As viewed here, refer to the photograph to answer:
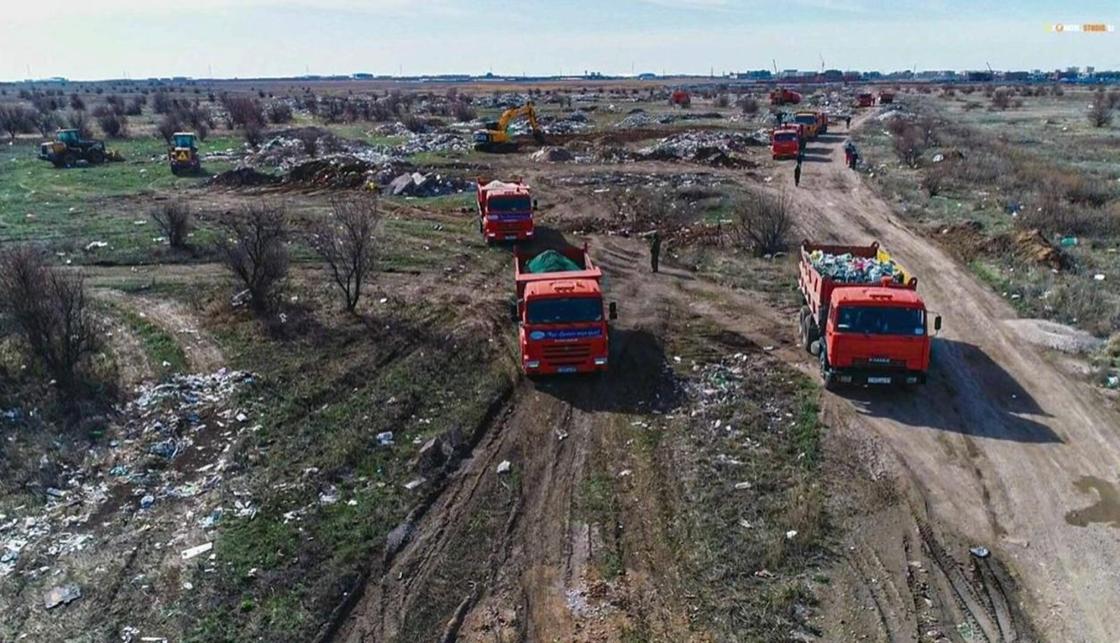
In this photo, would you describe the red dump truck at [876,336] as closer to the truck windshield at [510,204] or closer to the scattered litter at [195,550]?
the scattered litter at [195,550]

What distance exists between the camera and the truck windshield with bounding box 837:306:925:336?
1472 centimetres

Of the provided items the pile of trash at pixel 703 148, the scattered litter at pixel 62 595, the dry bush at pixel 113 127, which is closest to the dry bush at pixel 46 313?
the scattered litter at pixel 62 595

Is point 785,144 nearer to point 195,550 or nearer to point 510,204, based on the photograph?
point 510,204

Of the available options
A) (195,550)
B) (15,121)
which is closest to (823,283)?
(195,550)

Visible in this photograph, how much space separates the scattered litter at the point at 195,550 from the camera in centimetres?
1044

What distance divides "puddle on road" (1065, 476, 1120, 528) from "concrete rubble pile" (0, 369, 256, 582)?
1232cm

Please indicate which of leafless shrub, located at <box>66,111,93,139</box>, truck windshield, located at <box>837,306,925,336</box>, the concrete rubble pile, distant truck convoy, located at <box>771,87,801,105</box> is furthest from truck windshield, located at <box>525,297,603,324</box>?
distant truck convoy, located at <box>771,87,801,105</box>

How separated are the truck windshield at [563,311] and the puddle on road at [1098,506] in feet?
28.4

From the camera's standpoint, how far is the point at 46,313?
51.6 ft

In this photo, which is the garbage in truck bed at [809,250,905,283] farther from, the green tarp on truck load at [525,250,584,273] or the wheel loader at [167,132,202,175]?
the wheel loader at [167,132,202,175]

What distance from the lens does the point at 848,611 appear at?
30.9 feet

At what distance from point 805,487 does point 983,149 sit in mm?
40289

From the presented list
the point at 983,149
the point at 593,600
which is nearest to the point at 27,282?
the point at 593,600

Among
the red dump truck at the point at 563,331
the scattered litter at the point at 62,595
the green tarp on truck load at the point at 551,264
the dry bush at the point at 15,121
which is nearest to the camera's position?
the scattered litter at the point at 62,595
